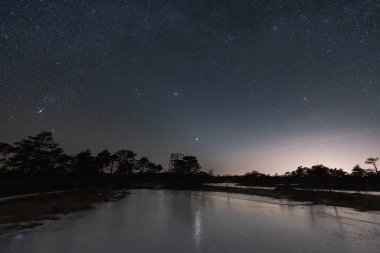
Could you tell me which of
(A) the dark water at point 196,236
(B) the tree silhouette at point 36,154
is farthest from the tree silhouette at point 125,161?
(A) the dark water at point 196,236

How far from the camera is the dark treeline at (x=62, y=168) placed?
174 feet

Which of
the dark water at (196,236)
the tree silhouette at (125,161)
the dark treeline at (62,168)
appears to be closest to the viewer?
the dark water at (196,236)

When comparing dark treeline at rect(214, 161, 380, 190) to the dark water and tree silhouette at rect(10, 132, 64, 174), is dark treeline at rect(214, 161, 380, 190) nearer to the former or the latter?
the dark water

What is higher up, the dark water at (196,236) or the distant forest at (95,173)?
the distant forest at (95,173)

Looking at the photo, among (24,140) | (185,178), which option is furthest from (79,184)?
(185,178)

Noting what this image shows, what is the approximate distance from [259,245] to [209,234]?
4149 mm

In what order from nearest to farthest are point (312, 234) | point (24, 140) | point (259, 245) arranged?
1. point (259, 245)
2. point (312, 234)
3. point (24, 140)

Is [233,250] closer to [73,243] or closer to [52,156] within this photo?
[73,243]

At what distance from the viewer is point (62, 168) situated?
70.6 meters

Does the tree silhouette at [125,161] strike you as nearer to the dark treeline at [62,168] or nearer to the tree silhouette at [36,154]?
the dark treeline at [62,168]

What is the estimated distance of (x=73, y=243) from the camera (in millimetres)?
14914

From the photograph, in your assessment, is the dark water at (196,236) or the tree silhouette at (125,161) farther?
the tree silhouette at (125,161)

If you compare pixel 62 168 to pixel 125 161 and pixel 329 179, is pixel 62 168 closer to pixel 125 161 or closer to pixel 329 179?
pixel 125 161

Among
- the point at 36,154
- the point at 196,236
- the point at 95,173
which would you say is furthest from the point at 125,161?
the point at 196,236
